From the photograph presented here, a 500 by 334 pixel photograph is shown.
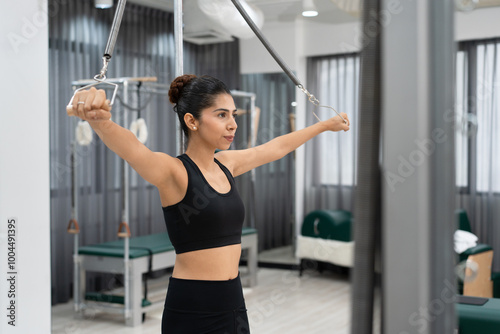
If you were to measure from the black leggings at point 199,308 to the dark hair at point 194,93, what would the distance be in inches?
17.9

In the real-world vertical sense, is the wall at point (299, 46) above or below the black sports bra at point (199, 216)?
above

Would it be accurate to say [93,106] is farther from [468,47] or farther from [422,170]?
[468,47]

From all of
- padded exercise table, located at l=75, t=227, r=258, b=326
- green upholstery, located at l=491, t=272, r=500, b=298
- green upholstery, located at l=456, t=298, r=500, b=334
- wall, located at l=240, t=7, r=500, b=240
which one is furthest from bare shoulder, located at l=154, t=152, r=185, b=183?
wall, located at l=240, t=7, r=500, b=240

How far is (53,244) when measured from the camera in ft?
15.5

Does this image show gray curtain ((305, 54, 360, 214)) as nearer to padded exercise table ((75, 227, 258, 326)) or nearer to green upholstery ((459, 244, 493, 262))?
green upholstery ((459, 244, 493, 262))

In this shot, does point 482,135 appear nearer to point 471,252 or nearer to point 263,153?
point 471,252

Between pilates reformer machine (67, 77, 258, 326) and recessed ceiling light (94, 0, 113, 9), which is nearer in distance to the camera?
recessed ceiling light (94, 0, 113, 9)

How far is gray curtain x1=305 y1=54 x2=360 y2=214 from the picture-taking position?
577 centimetres

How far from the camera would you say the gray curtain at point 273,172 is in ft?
20.0

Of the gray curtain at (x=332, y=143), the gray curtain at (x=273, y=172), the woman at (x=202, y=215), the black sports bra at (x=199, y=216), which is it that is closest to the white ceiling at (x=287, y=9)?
the gray curtain at (x=332, y=143)
